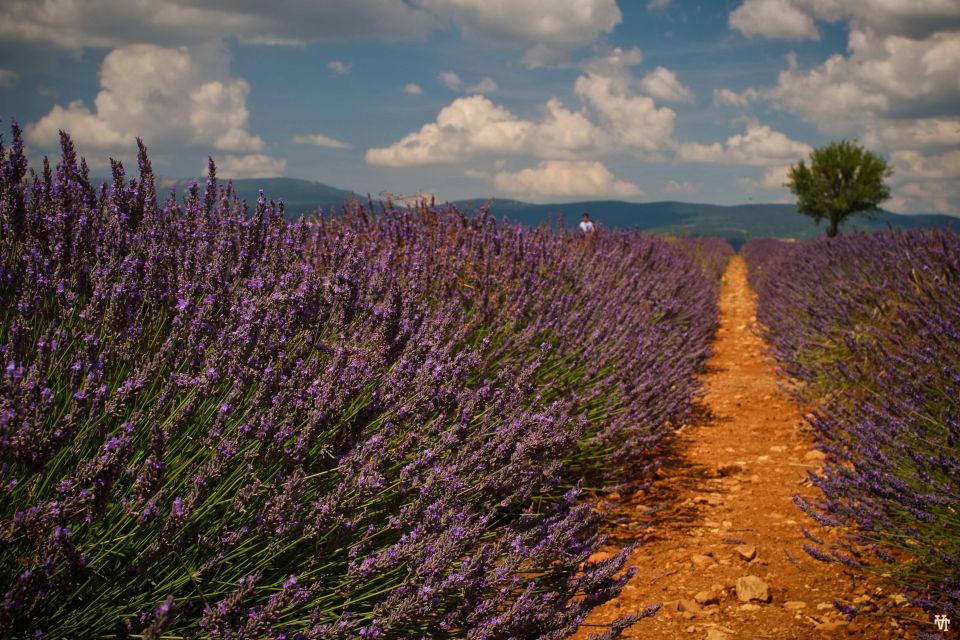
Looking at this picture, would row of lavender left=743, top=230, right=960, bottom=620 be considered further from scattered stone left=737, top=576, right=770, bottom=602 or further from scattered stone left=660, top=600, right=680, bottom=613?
scattered stone left=660, top=600, right=680, bottom=613

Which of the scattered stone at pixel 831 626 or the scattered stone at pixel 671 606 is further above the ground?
the scattered stone at pixel 831 626

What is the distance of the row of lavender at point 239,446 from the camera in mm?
1232

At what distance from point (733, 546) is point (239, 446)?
7.71 feet

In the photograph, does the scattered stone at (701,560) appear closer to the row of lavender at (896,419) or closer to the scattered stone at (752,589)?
the scattered stone at (752,589)

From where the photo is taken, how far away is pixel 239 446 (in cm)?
145

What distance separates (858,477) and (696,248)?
16620 mm

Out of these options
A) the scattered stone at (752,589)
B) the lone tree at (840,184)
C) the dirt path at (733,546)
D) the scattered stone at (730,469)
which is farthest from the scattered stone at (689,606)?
the lone tree at (840,184)

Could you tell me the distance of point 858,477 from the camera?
258cm

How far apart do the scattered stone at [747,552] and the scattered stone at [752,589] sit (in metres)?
0.25

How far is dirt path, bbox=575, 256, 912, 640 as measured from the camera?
2320 mm

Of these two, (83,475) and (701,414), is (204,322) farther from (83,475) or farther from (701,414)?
(701,414)

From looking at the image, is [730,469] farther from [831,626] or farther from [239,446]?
[239,446]

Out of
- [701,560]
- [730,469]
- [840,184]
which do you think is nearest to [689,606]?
[701,560]

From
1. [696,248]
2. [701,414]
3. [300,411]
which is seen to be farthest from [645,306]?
[696,248]
